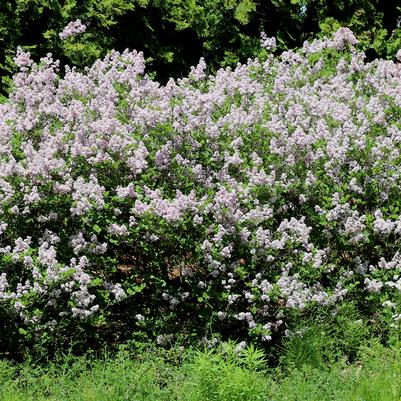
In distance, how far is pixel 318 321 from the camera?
5.68m

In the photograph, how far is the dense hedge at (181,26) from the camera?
851cm

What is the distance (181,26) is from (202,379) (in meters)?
5.58

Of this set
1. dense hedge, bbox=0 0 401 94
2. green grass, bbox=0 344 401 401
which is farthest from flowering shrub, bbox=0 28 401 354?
dense hedge, bbox=0 0 401 94

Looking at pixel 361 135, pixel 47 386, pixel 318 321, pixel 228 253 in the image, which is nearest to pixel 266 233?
pixel 228 253

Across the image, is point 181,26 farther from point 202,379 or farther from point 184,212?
point 202,379

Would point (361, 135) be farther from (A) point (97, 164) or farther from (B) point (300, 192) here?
(A) point (97, 164)

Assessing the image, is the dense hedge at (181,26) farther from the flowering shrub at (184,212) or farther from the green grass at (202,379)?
the green grass at (202,379)

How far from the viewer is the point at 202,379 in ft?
14.8

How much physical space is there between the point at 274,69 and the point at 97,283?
335cm

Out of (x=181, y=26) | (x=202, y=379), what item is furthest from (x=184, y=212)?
(x=181, y=26)

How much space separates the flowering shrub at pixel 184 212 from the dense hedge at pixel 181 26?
209cm

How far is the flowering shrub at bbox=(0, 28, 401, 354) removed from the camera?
5.54 m

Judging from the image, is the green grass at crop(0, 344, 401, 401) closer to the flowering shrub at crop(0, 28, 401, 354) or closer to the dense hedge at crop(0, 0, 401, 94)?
the flowering shrub at crop(0, 28, 401, 354)

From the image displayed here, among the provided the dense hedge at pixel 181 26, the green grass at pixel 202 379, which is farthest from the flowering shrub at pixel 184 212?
the dense hedge at pixel 181 26
